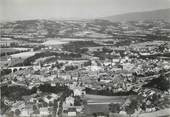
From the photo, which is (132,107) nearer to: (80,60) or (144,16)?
(80,60)

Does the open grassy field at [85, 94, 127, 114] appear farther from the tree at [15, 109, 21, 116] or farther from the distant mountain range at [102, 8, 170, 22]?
the distant mountain range at [102, 8, 170, 22]

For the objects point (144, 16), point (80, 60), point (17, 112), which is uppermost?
point (144, 16)

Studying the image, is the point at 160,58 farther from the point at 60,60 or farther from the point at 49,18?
the point at 49,18

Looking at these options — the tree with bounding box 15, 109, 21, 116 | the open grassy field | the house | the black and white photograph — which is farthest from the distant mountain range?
the tree with bounding box 15, 109, 21, 116

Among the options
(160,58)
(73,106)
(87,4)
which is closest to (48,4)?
(87,4)

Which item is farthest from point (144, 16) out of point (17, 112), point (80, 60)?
point (17, 112)

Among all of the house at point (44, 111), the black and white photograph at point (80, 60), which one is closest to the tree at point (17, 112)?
the black and white photograph at point (80, 60)

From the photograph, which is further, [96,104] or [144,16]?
[144,16]
